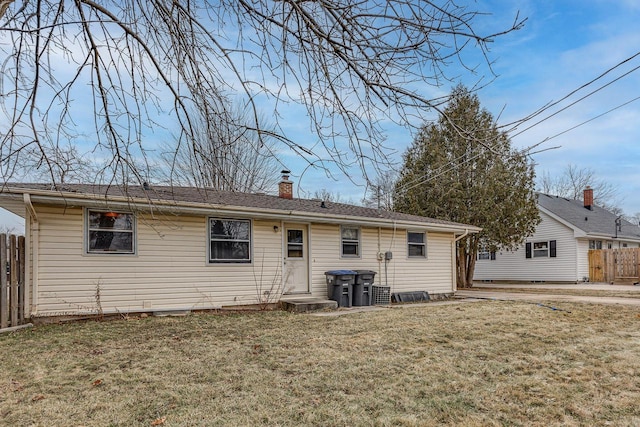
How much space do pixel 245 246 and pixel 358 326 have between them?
12.6 feet

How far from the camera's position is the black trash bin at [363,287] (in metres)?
10.5

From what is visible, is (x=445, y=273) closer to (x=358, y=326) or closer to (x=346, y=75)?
(x=358, y=326)

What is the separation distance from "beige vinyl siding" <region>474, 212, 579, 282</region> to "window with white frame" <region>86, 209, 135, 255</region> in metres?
20.0

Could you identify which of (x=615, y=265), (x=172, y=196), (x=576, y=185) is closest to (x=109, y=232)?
(x=172, y=196)

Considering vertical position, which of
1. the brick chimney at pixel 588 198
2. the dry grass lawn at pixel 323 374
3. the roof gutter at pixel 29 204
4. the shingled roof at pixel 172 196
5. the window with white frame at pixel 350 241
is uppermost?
the brick chimney at pixel 588 198

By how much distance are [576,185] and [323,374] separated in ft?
119

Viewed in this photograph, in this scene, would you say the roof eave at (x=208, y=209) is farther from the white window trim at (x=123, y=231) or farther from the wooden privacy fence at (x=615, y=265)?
the wooden privacy fence at (x=615, y=265)

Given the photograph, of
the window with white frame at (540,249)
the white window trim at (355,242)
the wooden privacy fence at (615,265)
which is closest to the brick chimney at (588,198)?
the wooden privacy fence at (615,265)

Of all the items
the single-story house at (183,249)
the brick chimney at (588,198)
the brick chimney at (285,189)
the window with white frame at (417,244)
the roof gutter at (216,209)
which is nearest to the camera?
the roof gutter at (216,209)

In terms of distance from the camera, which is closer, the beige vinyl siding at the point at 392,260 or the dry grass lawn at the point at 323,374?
the dry grass lawn at the point at 323,374

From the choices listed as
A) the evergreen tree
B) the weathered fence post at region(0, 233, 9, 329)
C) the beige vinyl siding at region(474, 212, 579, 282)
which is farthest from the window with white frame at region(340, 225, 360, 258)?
the beige vinyl siding at region(474, 212, 579, 282)

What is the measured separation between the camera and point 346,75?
3.34 metres

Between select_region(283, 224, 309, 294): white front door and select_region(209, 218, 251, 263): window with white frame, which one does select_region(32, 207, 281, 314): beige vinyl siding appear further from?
select_region(283, 224, 309, 294): white front door

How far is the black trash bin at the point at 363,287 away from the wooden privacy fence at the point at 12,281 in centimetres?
723
